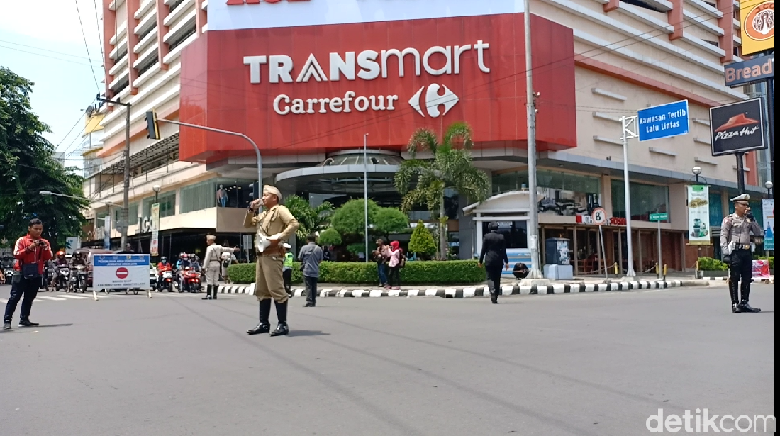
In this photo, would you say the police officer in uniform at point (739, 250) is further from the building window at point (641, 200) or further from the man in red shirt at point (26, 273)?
the building window at point (641, 200)

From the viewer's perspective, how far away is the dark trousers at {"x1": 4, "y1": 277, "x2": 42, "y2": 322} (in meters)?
10.2

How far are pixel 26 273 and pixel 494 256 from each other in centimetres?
893

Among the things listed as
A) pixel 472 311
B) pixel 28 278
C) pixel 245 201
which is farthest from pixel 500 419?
pixel 245 201

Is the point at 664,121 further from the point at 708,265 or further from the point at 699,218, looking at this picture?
the point at 708,265

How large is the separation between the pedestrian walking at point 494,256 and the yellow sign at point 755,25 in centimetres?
3158

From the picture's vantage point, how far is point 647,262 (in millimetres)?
41344

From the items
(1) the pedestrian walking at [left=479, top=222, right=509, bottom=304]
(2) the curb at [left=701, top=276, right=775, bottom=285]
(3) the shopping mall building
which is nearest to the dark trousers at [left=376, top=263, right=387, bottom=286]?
(1) the pedestrian walking at [left=479, top=222, right=509, bottom=304]

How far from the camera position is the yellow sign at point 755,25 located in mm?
38125

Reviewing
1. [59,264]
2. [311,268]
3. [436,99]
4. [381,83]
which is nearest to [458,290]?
[311,268]

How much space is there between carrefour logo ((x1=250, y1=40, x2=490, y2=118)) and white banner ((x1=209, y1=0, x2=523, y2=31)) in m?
1.87

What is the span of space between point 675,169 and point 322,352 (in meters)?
40.7

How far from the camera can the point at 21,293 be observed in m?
10.3

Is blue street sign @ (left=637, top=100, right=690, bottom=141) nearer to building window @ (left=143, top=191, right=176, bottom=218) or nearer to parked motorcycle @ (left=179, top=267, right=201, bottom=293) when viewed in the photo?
parked motorcycle @ (left=179, top=267, right=201, bottom=293)

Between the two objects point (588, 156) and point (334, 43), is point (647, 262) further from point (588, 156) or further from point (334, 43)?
point (334, 43)
